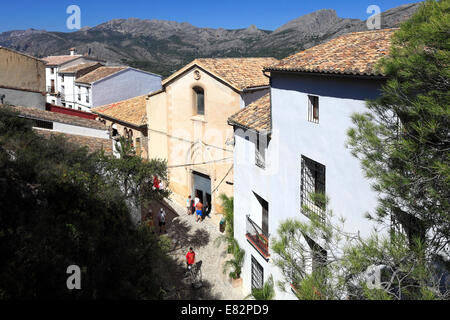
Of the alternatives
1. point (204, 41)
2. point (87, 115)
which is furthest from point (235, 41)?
point (87, 115)

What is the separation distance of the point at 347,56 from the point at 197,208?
1410 cm

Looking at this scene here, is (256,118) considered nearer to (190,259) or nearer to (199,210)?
(190,259)

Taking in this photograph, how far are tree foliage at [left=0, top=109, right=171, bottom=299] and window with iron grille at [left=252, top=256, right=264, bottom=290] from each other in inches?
250

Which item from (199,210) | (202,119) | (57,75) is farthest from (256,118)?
(57,75)

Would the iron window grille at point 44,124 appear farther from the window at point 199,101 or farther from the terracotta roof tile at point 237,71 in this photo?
the window at point 199,101

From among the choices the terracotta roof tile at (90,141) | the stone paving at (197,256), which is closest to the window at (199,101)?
the terracotta roof tile at (90,141)

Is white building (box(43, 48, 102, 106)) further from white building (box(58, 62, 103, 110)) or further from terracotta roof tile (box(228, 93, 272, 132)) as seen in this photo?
terracotta roof tile (box(228, 93, 272, 132))

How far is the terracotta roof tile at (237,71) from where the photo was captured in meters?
20.1

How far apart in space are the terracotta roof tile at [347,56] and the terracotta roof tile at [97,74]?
32.2 metres

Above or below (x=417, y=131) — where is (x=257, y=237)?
below

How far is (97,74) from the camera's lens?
137 feet

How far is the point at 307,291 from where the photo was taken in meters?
5.54

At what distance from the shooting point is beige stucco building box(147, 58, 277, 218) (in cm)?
2053
